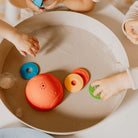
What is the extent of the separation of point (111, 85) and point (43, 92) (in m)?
0.20

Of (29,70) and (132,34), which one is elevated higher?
(132,34)

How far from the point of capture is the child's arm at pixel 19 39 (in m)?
0.67

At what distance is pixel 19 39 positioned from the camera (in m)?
0.68

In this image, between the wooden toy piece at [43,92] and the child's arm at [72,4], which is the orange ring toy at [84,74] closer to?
the wooden toy piece at [43,92]

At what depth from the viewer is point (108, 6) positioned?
805 millimetres

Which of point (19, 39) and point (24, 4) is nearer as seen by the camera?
point (19, 39)

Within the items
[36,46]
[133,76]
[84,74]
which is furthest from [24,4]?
[133,76]

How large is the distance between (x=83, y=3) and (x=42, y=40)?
0.60 ft

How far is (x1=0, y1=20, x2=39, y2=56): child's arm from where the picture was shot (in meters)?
0.67

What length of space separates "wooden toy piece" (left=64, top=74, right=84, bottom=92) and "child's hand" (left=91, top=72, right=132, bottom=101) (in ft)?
0.14

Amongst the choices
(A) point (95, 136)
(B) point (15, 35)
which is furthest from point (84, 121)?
(B) point (15, 35)

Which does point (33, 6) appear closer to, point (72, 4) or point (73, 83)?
point (72, 4)

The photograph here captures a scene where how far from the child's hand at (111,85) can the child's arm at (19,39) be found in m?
0.22

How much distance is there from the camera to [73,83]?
70 cm
